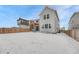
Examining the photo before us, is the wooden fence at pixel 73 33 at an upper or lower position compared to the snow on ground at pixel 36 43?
upper

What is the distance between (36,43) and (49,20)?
410 millimetres

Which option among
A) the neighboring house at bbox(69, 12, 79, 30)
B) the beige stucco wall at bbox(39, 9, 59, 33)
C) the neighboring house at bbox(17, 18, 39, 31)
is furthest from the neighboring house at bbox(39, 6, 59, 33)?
the neighboring house at bbox(69, 12, 79, 30)

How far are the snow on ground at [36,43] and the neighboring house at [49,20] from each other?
0.32 ft

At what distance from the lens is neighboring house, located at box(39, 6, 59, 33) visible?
2.21 metres

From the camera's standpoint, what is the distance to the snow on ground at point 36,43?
6.93 feet

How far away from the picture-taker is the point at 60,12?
87.0 inches

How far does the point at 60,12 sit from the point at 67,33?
0.34 metres

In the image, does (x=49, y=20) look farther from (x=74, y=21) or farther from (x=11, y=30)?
(x=11, y=30)

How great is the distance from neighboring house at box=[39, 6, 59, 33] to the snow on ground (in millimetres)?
97

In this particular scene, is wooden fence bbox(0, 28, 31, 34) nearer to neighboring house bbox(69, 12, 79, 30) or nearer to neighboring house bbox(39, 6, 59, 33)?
neighboring house bbox(39, 6, 59, 33)

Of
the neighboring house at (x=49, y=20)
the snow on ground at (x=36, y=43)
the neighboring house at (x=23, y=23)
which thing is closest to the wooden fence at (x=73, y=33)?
the snow on ground at (x=36, y=43)

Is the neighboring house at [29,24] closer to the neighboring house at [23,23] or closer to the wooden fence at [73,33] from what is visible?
the neighboring house at [23,23]

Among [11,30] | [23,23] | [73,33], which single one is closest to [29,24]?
[23,23]
